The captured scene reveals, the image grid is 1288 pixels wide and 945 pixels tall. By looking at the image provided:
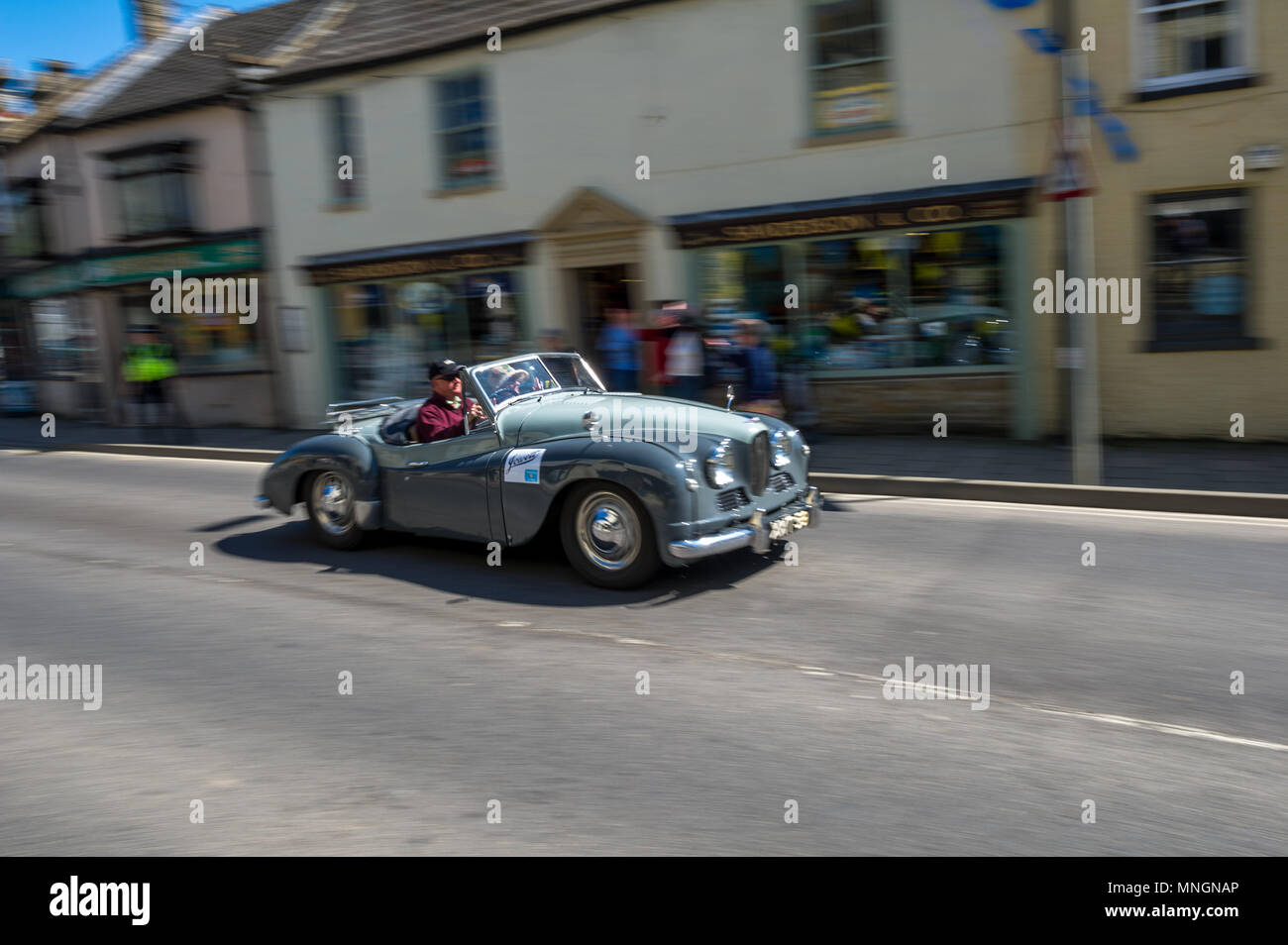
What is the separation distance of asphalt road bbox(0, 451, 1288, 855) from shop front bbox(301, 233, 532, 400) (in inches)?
337

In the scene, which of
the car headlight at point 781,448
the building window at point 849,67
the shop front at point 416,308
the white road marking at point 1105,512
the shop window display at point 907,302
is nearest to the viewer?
the car headlight at point 781,448

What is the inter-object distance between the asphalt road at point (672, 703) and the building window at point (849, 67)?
6.92 meters

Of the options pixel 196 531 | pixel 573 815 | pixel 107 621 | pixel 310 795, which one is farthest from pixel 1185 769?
pixel 196 531

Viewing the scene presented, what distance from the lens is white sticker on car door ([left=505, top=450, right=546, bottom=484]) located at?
22.4ft

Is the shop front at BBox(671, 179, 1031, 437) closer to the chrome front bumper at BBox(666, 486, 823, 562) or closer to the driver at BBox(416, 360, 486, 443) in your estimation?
the chrome front bumper at BBox(666, 486, 823, 562)

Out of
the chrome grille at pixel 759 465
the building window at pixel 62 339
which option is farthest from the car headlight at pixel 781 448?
the building window at pixel 62 339

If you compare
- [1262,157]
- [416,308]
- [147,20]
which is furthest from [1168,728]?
[147,20]

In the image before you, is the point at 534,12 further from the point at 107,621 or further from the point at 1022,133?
the point at 107,621

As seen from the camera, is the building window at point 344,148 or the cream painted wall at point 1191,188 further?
the building window at point 344,148

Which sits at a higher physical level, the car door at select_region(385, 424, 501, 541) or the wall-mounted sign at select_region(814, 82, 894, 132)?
the wall-mounted sign at select_region(814, 82, 894, 132)

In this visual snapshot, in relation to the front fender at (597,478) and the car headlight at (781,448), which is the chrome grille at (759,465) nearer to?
the car headlight at (781,448)

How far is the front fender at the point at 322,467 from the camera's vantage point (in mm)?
7766

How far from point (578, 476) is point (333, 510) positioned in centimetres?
256

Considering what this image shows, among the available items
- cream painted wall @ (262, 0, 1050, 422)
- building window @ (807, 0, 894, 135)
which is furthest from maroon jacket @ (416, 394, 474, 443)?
building window @ (807, 0, 894, 135)
